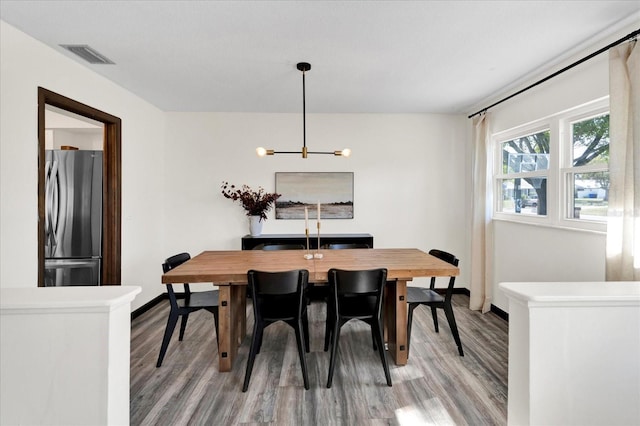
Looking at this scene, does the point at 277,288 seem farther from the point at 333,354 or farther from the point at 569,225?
the point at 569,225

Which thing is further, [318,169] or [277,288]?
[318,169]

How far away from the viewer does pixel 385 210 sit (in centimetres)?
450

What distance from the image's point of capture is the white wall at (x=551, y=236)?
2.44 metres

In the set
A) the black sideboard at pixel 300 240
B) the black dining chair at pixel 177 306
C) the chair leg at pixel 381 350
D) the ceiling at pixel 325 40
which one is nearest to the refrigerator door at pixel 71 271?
the black dining chair at pixel 177 306

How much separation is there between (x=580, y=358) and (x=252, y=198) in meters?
3.62

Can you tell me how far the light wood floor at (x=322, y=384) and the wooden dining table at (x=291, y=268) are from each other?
21 centimetres

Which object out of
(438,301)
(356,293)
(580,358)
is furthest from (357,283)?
Result: (580,358)

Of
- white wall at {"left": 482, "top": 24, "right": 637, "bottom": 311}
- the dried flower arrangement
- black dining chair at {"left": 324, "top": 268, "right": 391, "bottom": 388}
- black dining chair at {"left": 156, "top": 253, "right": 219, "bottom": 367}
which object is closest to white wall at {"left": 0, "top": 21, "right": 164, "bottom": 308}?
black dining chair at {"left": 156, "top": 253, "right": 219, "bottom": 367}

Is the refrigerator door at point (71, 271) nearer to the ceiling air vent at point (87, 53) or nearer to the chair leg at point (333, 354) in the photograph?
the ceiling air vent at point (87, 53)

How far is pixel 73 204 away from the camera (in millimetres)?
3225

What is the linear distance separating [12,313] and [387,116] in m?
4.26

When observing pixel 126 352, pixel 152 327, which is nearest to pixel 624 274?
pixel 126 352

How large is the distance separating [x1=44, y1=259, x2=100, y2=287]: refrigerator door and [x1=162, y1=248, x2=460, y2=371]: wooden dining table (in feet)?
4.28

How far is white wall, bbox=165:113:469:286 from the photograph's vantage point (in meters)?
4.39
